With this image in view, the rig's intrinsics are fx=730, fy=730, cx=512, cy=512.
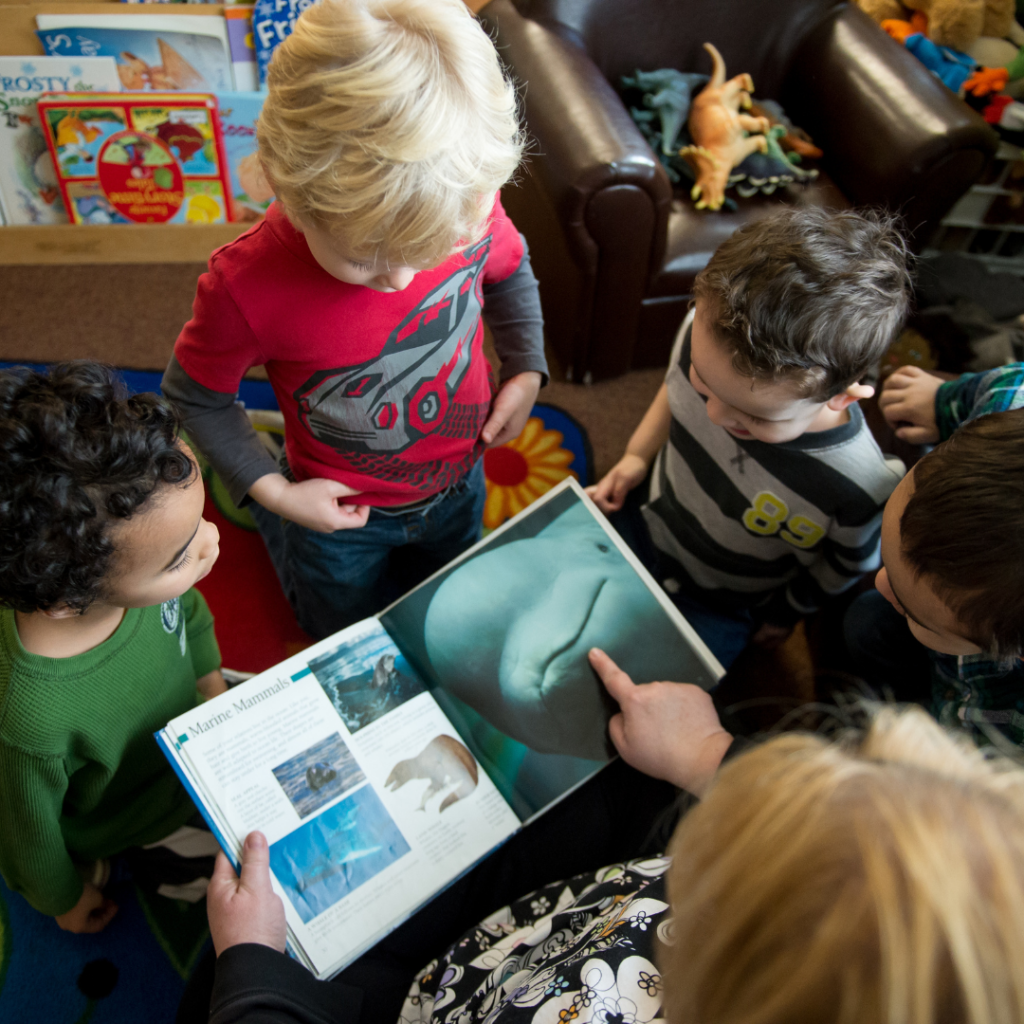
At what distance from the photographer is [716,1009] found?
0.33 m

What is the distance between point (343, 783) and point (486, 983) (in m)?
0.23

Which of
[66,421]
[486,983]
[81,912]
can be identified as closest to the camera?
[66,421]

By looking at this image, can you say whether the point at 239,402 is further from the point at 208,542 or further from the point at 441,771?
the point at 441,771

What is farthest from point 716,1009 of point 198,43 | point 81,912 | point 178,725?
point 198,43

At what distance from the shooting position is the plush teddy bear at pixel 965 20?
178 centimetres

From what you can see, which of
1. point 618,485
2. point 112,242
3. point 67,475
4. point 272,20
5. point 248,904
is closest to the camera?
point 67,475

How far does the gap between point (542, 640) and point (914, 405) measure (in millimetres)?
615

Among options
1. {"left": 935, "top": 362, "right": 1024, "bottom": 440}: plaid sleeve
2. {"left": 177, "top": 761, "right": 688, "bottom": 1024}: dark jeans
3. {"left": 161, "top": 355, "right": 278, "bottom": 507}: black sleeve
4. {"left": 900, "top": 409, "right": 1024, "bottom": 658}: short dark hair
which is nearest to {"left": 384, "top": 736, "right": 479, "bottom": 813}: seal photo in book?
{"left": 177, "top": 761, "right": 688, "bottom": 1024}: dark jeans

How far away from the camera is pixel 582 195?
1.36m

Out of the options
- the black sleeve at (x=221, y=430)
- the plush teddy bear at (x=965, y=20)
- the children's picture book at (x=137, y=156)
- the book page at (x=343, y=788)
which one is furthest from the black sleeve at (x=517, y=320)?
the plush teddy bear at (x=965, y=20)

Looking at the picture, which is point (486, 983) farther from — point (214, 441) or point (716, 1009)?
point (214, 441)

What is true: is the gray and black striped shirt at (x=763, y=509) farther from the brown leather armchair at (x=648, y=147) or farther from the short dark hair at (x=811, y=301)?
the brown leather armchair at (x=648, y=147)

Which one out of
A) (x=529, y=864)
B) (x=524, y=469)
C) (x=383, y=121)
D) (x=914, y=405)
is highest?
(x=383, y=121)

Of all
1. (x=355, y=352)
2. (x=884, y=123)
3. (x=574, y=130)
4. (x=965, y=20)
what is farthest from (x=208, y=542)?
(x=965, y=20)
